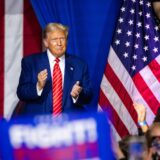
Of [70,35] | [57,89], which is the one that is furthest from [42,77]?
[70,35]

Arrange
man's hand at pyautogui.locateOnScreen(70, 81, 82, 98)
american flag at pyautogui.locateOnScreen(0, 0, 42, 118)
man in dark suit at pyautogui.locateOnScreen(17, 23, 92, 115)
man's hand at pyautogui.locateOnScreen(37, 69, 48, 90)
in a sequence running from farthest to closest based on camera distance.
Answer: american flag at pyautogui.locateOnScreen(0, 0, 42, 118) < man in dark suit at pyautogui.locateOnScreen(17, 23, 92, 115) < man's hand at pyautogui.locateOnScreen(70, 81, 82, 98) < man's hand at pyautogui.locateOnScreen(37, 69, 48, 90)

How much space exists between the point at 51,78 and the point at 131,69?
3.06ft

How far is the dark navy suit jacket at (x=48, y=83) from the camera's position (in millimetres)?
3322

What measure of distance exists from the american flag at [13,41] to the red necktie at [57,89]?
0.94 metres

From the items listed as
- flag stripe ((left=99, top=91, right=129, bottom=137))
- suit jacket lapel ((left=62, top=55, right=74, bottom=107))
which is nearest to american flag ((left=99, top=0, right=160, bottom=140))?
flag stripe ((left=99, top=91, right=129, bottom=137))

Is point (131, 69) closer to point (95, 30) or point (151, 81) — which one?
point (151, 81)

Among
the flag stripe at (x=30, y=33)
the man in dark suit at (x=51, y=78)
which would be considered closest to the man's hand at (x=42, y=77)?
the man in dark suit at (x=51, y=78)

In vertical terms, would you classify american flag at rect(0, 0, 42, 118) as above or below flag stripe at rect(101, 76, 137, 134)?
above

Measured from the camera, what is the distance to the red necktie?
335cm

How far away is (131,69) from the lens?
161 inches

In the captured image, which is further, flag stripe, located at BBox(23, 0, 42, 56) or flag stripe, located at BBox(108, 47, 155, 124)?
flag stripe, located at BBox(23, 0, 42, 56)

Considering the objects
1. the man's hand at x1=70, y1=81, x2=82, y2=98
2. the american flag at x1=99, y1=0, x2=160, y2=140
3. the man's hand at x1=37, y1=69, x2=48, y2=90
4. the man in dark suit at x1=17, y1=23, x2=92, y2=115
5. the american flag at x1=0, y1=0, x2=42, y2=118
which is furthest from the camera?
the american flag at x1=0, y1=0, x2=42, y2=118

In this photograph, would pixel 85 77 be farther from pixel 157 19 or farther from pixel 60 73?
pixel 157 19

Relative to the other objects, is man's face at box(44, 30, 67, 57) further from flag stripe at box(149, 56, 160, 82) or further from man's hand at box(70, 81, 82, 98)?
flag stripe at box(149, 56, 160, 82)
